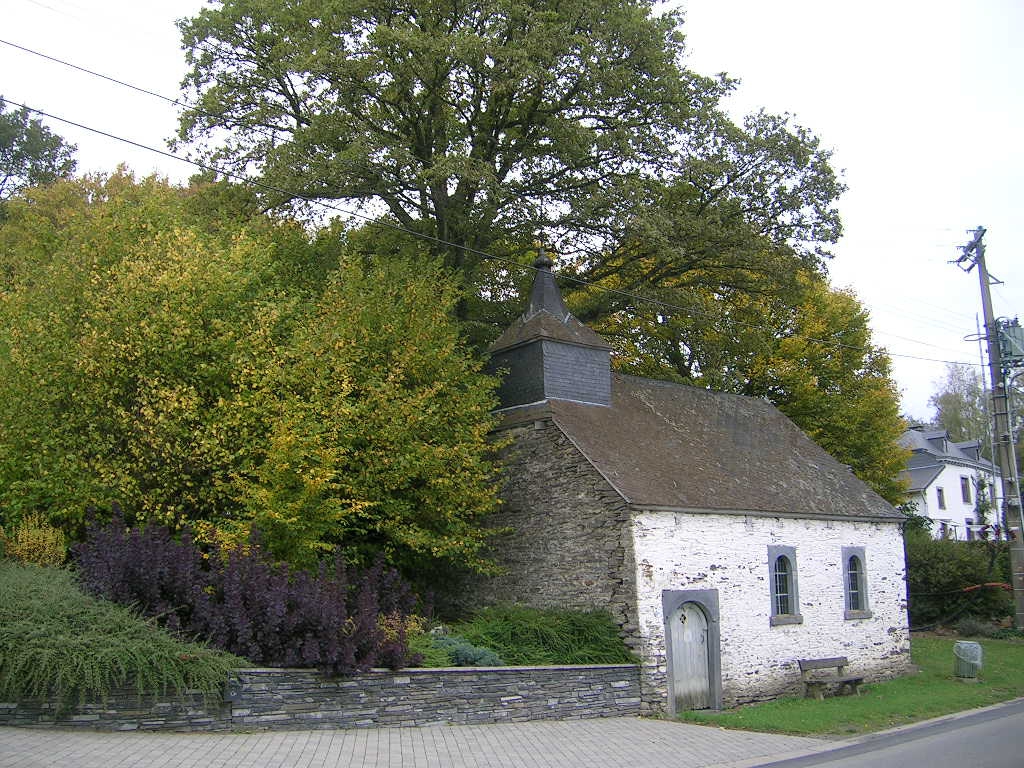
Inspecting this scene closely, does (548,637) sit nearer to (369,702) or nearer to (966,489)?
(369,702)

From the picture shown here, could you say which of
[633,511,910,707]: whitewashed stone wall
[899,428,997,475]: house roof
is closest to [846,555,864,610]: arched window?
[633,511,910,707]: whitewashed stone wall

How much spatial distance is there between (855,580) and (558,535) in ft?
27.8

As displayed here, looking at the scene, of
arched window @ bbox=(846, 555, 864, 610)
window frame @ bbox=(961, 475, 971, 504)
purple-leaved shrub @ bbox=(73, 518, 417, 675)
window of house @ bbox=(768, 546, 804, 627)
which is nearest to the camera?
purple-leaved shrub @ bbox=(73, 518, 417, 675)

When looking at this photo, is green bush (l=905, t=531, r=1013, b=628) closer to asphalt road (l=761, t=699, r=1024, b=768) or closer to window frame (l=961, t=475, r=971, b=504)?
asphalt road (l=761, t=699, r=1024, b=768)

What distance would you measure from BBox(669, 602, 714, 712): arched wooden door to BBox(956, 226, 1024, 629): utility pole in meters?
13.6

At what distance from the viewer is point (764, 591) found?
18484 mm

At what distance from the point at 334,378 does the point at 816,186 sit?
13.8 metres

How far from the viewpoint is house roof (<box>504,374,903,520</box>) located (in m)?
17.8

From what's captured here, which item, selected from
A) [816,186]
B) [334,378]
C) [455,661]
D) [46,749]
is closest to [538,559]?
[455,661]

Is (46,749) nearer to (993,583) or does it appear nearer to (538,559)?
(538,559)

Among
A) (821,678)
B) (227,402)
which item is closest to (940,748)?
(821,678)

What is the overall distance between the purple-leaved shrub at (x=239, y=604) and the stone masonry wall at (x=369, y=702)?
1.03 feet

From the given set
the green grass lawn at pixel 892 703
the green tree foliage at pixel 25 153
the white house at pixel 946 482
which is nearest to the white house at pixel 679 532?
the green grass lawn at pixel 892 703

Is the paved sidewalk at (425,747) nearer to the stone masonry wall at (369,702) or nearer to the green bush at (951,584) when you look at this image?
the stone masonry wall at (369,702)
